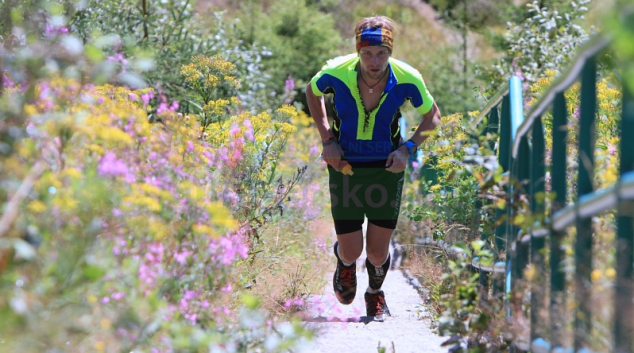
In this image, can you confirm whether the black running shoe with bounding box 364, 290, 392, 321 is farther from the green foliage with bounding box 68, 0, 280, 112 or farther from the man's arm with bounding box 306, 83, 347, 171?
the green foliage with bounding box 68, 0, 280, 112

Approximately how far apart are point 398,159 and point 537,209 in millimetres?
2050

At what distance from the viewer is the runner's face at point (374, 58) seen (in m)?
4.67

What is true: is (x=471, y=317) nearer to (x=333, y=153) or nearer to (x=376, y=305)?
(x=333, y=153)

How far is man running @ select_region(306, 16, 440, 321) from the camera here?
4.77 meters

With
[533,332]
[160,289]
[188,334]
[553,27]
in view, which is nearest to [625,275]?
[533,332]

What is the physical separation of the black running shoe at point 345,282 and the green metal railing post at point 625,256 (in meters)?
3.40

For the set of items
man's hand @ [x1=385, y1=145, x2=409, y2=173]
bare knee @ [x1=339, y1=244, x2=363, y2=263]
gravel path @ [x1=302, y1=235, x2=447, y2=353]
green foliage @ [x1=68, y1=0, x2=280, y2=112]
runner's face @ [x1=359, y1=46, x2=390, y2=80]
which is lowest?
gravel path @ [x1=302, y1=235, x2=447, y2=353]

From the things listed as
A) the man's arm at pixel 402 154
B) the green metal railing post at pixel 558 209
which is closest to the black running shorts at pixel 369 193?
the man's arm at pixel 402 154

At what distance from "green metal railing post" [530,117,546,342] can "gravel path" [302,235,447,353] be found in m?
0.77

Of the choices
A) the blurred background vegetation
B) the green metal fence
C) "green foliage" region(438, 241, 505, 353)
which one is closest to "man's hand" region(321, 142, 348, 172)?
the blurred background vegetation

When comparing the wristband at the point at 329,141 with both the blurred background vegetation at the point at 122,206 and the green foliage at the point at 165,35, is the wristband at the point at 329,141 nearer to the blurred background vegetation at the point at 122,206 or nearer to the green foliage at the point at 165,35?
the blurred background vegetation at the point at 122,206

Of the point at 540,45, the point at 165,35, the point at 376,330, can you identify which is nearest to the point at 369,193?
the point at 376,330

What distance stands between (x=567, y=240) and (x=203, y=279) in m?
1.14

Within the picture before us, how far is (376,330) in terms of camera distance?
15.3 feet
